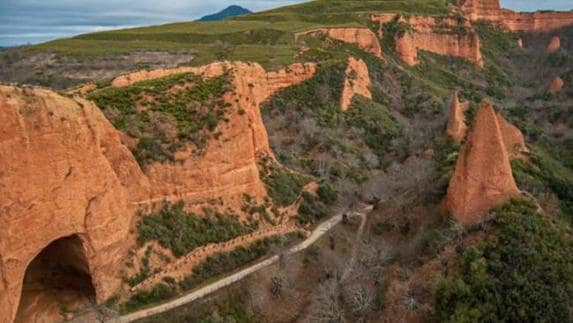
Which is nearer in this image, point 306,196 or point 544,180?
point 544,180

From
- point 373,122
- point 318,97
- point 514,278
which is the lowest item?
point 373,122

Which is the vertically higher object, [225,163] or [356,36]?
[356,36]

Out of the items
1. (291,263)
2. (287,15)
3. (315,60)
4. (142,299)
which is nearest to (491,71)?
(287,15)

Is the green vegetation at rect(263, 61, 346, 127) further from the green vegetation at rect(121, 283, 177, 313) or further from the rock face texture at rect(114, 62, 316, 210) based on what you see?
the green vegetation at rect(121, 283, 177, 313)

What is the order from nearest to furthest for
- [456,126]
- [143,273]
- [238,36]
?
[143,273] → [456,126] → [238,36]

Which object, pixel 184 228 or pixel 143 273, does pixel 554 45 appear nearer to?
pixel 184 228

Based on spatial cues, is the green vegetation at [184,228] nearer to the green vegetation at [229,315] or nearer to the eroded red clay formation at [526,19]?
the green vegetation at [229,315]

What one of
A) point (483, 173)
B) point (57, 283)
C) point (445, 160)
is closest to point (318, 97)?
point (445, 160)

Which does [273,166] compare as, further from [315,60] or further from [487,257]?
[315,60]
